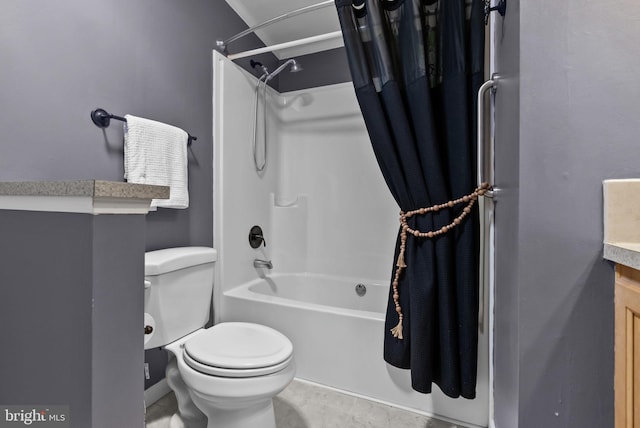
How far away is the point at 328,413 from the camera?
143cm

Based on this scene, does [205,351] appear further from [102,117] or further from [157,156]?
[102,117]

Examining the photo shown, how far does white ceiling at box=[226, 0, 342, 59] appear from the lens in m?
2.02

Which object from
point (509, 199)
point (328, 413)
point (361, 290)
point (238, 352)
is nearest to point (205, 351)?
point (238, 352)

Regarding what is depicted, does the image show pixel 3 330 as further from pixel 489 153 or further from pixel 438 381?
pixel 489 153

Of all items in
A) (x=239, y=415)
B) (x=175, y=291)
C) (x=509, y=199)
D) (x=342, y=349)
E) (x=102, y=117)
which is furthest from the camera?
(x=342, y=349)

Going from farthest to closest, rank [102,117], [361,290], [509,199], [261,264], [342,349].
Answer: [361,290]
[261,264]
[342,349]
[102,117]
[509,199]

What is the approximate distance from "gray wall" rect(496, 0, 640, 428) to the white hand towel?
4.52 feet

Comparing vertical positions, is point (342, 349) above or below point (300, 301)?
below

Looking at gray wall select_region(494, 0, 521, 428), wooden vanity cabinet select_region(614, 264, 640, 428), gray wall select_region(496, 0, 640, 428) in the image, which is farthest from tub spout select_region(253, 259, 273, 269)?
wooden vanity cabinet select_region(614, 264, 640, 428)

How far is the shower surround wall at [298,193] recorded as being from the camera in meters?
1.87

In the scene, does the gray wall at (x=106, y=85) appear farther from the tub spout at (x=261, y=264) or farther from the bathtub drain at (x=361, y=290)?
the bathtub drain at (x=361, y=290)

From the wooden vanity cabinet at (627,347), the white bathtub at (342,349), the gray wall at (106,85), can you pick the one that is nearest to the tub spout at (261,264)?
the white bathtub at (342,349)

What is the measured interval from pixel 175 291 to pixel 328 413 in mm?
920

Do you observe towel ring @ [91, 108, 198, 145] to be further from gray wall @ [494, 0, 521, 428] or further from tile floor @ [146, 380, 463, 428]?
gray wall @ [494, 0, 521, 428]
